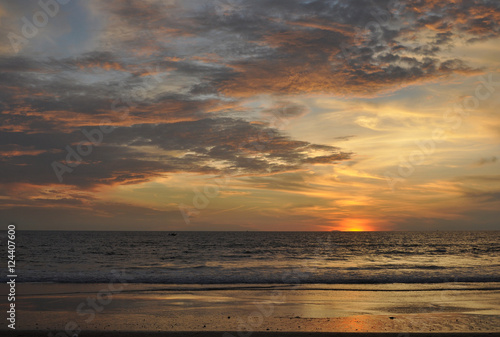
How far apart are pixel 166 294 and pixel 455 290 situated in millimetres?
16884

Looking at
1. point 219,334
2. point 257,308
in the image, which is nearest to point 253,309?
point 257,308

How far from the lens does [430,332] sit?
42.8 feet

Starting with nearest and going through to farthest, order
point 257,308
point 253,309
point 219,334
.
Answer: point 219,334 < point 253,309 < point 257,308

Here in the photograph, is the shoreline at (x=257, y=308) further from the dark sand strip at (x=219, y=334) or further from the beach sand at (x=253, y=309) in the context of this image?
the dark sand strip at (x=219, y=334)

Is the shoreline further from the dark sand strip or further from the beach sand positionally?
the dark sand strip

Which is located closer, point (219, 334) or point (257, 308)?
point (219, 334)

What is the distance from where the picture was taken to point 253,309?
16.5 metres

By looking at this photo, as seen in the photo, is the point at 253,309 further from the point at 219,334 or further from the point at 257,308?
the point at 219,334

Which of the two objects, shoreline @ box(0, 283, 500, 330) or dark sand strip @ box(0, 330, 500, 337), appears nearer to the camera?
dark sand strip @ box(0, 330, 500, 337)

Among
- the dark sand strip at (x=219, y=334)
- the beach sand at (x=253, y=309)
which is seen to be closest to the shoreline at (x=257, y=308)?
the beach sand at (x=253, y=309)

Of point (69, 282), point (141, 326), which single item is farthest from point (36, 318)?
point (69, 282)

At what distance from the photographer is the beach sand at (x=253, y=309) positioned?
13.6 meters

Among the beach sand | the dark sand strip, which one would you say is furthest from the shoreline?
the dark sand strip

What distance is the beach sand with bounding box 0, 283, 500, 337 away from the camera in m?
13.6
